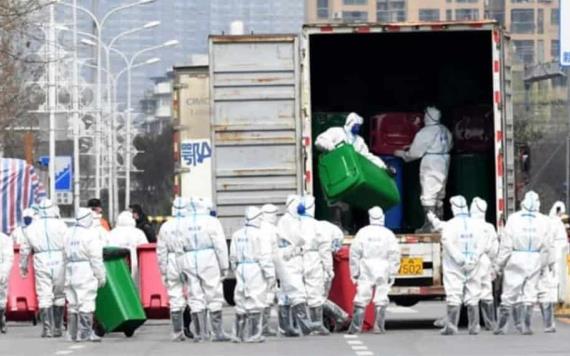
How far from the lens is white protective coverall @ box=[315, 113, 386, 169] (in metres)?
25.8

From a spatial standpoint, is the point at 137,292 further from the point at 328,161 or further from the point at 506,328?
the point at 506,328

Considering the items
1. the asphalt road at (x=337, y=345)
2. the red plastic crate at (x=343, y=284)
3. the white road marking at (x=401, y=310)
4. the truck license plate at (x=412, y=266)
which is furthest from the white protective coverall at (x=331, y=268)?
the white road marking at (x=401, y=310)

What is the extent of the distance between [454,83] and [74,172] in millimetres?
31281

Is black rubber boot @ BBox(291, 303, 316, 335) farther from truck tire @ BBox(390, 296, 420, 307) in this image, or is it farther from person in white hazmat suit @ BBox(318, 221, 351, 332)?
truck tire @ BBox(390, 296, 420, 307)

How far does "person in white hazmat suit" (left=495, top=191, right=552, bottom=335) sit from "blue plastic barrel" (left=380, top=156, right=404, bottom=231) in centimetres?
302

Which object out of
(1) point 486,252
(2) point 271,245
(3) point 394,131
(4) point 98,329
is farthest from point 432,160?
(4) point 98,329

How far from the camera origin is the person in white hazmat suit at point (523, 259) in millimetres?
24719

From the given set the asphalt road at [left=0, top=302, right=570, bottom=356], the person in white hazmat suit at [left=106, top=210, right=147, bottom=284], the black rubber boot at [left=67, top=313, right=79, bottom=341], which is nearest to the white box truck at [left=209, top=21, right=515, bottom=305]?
the asphalt road at [left=0, top=302, right=570, bottom=356]

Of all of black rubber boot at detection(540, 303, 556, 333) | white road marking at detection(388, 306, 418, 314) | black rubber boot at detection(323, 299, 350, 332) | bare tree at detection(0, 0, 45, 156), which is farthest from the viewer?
bare tree at detection(0, 0, 45, 156)

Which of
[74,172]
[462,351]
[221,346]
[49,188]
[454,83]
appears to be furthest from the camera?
[74,172]

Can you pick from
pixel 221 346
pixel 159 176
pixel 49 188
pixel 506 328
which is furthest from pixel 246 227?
pixel 159 176

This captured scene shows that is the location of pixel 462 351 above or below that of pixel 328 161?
below

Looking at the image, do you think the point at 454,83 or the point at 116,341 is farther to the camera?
the point at 454,83

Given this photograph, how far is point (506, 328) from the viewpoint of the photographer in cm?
2473
